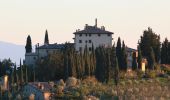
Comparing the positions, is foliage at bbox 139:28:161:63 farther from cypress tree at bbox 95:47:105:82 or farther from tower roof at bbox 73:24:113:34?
cypress tree at bbox 95:47:105:82

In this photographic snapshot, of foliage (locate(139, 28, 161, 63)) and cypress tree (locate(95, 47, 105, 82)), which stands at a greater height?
foliage (locate(139, 28, 161, 63))

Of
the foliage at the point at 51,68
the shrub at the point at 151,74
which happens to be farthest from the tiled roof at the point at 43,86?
the shrub at the point at 151,74

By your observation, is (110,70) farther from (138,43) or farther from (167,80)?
(138,43)

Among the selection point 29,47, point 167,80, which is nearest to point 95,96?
point 167,80

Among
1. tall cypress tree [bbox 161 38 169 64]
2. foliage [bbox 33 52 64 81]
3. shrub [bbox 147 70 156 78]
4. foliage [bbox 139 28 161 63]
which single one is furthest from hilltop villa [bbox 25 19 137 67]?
foliage [bbox 33 52 64 81]

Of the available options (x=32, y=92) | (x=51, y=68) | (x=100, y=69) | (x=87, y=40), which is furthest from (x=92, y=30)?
(x=32, y=92)

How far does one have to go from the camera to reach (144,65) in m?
101

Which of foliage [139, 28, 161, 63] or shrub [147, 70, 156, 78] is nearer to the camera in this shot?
shrub [147, 70, 156, 78]

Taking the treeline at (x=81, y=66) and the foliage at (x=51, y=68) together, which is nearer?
the treeline at (x=81, y=66)

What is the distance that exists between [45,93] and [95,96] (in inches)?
217

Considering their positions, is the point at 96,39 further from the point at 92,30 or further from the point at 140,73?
the point at 140,73

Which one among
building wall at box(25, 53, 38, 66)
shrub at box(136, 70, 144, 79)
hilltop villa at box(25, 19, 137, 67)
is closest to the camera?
shrub at box(136, 70, 144, 79)

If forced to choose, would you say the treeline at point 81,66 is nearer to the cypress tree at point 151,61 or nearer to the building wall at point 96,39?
the cypress tree at point 151,61

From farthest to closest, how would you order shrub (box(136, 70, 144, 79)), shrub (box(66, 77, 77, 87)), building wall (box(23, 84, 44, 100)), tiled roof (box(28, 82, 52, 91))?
shrub (box(136, 70, 144, 79)), shrub (box(66, 77, 77, 87)), building wall (box(23, 84, 44, 100)), tiled roof (box(28, 82, 52, 91))
